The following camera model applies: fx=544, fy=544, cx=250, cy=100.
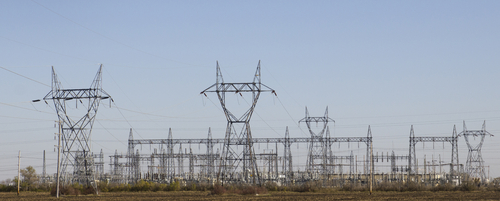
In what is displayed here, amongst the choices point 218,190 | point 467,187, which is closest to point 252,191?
point 218,190

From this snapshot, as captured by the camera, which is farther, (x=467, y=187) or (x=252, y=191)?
(x=467, y=187)

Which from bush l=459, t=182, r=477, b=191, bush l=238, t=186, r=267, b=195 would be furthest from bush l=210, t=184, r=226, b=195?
bush l=459, t=182, r=477, b=191

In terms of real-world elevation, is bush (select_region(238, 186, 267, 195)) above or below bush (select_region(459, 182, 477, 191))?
above

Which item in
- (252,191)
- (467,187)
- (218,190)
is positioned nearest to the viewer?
(252,191)

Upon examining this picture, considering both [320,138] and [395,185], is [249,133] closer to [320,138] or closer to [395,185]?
[320,138]

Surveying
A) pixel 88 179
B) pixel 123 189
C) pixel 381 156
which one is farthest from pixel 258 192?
pixel 381 156

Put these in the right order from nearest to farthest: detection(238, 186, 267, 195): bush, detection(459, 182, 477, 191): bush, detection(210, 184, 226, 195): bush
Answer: detection(238, 186, 267, 195): bush, detection(210, 184, 226, 195): bush, detection(459, 182, 477, 191): bush

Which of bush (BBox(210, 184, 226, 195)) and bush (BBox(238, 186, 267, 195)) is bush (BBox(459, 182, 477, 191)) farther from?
bush (BBox(210, 184, 226, 195))

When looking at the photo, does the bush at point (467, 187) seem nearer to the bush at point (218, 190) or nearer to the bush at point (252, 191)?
the bush at point (252, 191)

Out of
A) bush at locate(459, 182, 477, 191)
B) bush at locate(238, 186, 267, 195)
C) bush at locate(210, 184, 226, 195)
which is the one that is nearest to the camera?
bush at locate(238, 186, 267, 195)

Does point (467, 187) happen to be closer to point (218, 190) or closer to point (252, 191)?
point (252, 191)

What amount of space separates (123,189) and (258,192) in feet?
96.1

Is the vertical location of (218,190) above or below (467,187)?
above

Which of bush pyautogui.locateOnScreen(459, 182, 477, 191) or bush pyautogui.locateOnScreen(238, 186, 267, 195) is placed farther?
bush pyautogui.locateOnScreen(459, 182, 477, 191)
